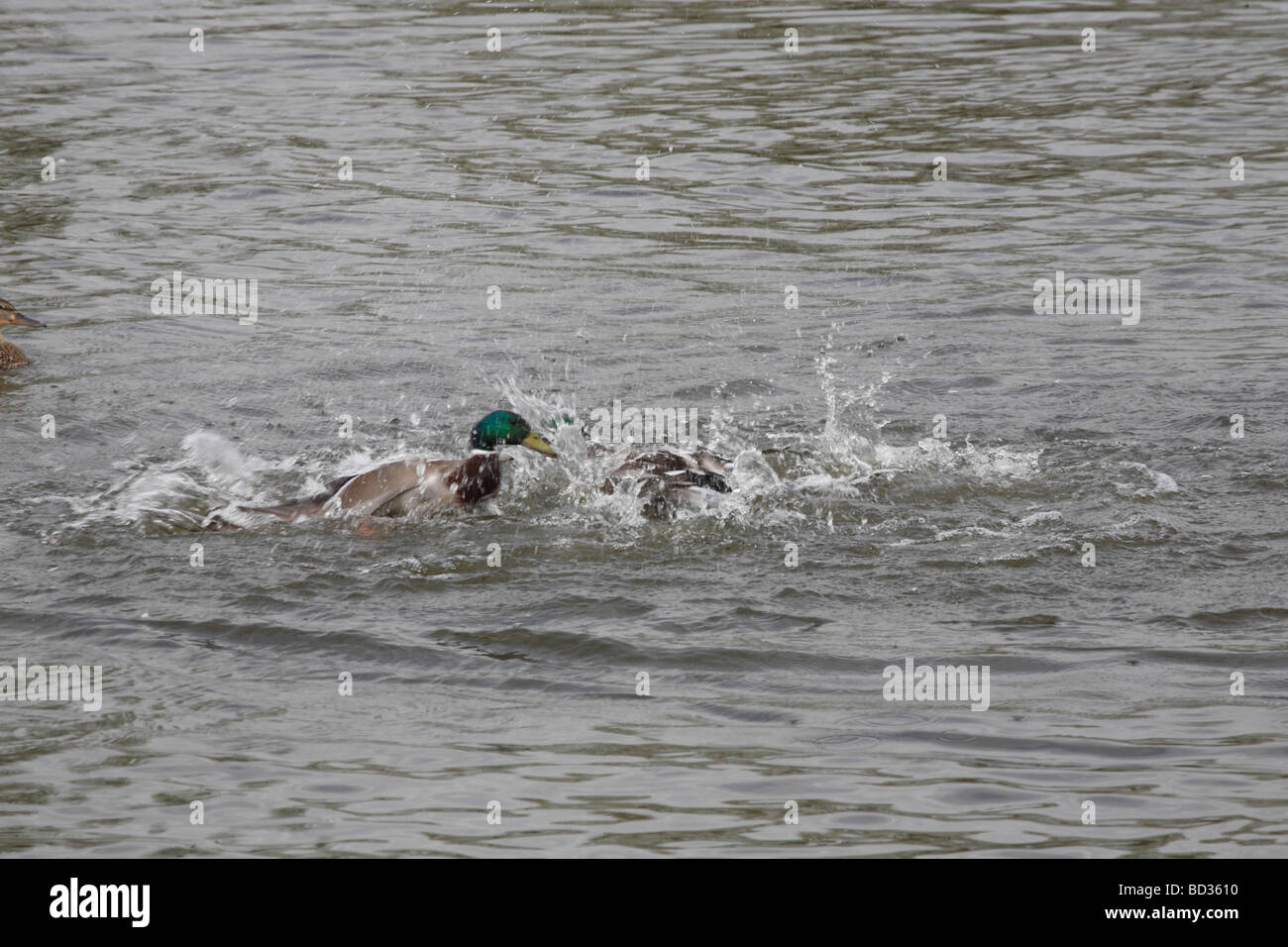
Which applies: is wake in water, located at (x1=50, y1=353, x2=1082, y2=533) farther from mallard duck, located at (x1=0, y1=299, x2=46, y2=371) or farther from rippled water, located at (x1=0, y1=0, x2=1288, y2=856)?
mallard duck, located at (x1=0, y1=299, x2=46, y2=371)

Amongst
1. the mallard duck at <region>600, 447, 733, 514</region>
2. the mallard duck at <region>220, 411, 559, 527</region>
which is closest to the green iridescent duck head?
the mallard duck at <region>220, 411, 559, 527</region>

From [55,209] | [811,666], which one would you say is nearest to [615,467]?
[811,666]

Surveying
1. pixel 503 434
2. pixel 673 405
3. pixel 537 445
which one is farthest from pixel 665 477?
pixel 673 405

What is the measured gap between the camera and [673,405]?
9.84m

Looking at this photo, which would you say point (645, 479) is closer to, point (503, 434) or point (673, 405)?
point (503, 434)

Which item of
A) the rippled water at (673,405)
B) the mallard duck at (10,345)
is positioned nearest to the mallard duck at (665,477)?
the rippled water at (673,405)

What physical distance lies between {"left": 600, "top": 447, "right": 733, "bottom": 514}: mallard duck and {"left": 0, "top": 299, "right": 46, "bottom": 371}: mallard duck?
4598 mm

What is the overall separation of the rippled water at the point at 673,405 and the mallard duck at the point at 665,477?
0.43 ft

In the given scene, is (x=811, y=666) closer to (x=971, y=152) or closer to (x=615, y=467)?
(x=615, y=467)

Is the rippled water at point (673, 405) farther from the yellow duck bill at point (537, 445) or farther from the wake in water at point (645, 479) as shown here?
the yellow duck bill at point (537, 445)

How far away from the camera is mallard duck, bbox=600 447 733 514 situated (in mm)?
8016

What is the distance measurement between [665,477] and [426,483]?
113 cm

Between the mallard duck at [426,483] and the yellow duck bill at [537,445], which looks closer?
the mallard duck at [426,483]

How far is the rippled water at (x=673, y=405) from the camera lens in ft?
17.9
